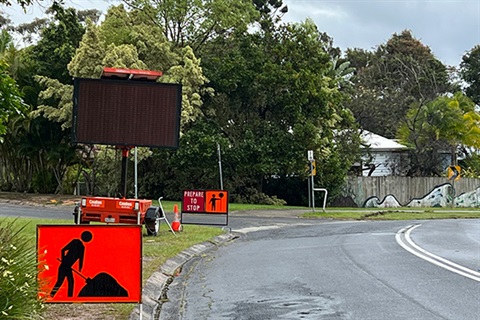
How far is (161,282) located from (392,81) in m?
53.7

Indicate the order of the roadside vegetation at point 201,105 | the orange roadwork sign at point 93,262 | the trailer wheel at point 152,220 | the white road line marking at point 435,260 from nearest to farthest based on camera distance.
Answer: the orange roadwork sign at point 93,262, the white road line marking at point 435,260, the trailer wheel at point 152,220, the roadside vegetation at point 201,105

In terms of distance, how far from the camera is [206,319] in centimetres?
848

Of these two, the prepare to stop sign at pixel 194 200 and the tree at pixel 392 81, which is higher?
the tree at pixel 392 81

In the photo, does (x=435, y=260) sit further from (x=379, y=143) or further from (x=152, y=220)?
Answer: (x=379, y=143)

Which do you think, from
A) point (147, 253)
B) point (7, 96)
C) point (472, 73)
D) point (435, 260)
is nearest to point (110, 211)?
point (147, 253)

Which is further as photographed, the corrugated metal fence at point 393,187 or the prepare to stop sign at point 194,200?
the corrugated metal fence at point 393,187

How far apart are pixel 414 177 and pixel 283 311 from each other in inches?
1491

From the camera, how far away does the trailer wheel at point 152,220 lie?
17.8 meters

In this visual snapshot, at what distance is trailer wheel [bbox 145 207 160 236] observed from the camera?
58.3 ft

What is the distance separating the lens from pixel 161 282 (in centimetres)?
1143

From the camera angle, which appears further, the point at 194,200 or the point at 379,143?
the point at 379,143

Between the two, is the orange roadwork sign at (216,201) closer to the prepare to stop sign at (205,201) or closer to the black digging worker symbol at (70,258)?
the prepare to stop sign at (205,201)

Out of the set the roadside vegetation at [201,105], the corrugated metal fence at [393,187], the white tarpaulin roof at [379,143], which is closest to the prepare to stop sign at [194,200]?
the roadside vegetation at [201,105]

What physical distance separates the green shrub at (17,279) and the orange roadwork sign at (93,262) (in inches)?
13.9
